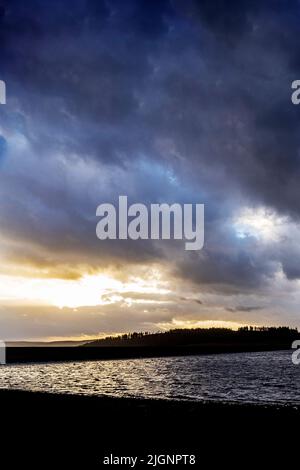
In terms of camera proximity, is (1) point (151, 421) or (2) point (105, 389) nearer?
(1) point (151, 421)

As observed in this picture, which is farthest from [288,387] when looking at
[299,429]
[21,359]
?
[21,359]

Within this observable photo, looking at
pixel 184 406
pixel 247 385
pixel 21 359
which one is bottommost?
pixel 21 359

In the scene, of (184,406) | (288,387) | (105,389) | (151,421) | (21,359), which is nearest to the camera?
(151,421)

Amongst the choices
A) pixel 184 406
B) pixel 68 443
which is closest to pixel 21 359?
pixel 184 406

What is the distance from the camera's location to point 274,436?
2303 centimetres

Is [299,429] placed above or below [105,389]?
above

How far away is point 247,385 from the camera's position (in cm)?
6919

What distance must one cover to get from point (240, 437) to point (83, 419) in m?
10.5

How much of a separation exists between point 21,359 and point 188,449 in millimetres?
166016

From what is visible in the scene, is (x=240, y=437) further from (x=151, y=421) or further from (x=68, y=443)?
(x=68, y=443)

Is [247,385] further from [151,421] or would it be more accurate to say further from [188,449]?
[188,449]
